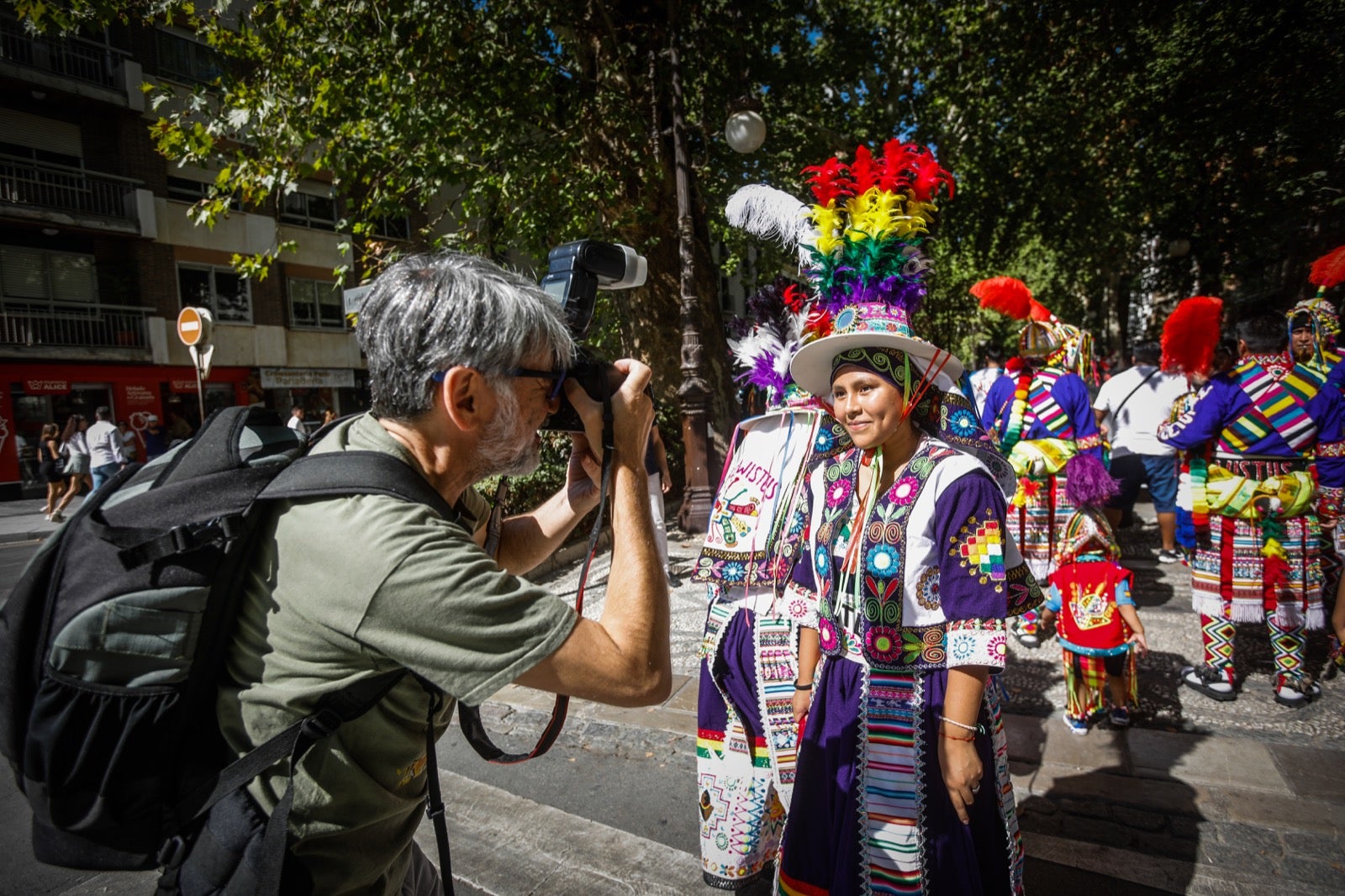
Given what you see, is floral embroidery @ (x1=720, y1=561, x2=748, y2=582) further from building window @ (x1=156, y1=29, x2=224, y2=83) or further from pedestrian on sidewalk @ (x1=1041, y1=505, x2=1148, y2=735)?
building window @ (x1=156, y1=29, x2=224, y2=83)

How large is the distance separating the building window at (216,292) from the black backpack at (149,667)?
70.1ft

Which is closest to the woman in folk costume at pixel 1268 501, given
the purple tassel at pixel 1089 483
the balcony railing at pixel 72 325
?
the purple tassel at pixel 1089 483

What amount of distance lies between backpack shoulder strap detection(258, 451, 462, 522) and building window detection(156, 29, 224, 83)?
2283 cm

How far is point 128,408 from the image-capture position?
18.0 metres

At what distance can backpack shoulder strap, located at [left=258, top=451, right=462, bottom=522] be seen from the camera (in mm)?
1152

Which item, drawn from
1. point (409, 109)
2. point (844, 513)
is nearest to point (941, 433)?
point (844, 513)

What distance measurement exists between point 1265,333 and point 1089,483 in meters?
1.29

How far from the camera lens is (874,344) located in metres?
2.12

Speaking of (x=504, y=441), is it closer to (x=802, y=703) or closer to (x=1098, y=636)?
(x=802, y=703)

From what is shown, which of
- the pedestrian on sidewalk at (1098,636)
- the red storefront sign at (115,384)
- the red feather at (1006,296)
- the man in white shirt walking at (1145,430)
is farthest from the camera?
the red storefront sign at (115,384)

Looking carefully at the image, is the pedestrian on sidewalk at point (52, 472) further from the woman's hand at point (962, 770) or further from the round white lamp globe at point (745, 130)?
the woman's hand at point (962, 770)

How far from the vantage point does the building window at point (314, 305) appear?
21.0 meters

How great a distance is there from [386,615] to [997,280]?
4758mm

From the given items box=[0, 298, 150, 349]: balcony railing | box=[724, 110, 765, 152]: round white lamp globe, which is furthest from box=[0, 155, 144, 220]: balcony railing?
box=[724, 110, 765, 152]: round white lamp globe
